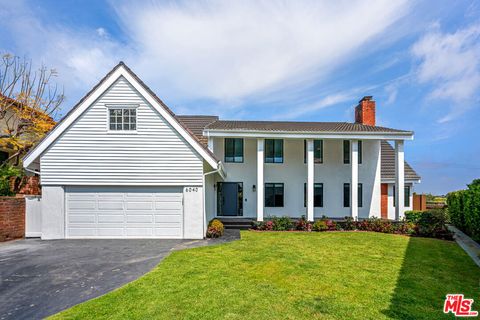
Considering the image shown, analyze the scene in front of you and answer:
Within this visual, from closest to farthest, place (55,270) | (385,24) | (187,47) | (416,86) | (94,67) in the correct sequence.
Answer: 1. (55,270)
2. (385,24)
3. (187,47)
4. (416,86)
5. (94,67)

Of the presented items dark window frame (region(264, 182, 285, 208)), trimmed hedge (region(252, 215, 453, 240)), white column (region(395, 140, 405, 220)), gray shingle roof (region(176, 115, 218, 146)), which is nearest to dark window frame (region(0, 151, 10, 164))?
gray shingle roof (region(176, 115, 218, 146))

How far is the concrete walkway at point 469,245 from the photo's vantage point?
9.18 m

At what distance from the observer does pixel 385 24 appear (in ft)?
36.1

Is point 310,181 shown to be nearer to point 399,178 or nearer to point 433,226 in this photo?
point 399,178

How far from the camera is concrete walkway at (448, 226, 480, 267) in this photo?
30.1ft

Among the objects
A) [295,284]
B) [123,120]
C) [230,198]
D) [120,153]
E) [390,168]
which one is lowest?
[295,284]

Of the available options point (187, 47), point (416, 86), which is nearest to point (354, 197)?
point (416, 86)

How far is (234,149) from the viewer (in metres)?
16.2

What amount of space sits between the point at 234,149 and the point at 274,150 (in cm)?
255

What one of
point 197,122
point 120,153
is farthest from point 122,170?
point 197,122

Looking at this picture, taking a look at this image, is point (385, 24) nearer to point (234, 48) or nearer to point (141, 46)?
point (234, 48)

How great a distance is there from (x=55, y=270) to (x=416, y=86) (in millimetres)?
18220

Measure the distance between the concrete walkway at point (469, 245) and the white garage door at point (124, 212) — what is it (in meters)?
11.2

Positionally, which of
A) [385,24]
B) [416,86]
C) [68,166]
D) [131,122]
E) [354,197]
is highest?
[385,24]
